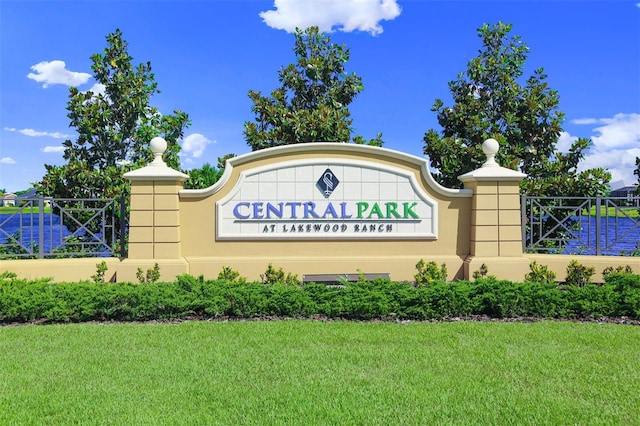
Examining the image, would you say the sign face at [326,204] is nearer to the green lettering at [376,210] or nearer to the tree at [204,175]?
the green lettering at [376,210]

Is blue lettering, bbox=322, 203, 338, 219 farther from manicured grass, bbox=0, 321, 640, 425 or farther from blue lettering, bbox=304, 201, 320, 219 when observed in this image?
manicured grass, bbox=0, 321, 640, 425

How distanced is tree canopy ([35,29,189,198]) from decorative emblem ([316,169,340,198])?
545 cm

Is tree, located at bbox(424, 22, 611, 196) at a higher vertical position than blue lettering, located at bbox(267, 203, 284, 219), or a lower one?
higher

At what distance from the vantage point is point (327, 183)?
9.98 m

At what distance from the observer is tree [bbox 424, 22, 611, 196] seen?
1384cm

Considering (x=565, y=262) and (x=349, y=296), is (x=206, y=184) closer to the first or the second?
(x=349, y=296)

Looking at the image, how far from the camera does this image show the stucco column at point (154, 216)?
9.48 metres

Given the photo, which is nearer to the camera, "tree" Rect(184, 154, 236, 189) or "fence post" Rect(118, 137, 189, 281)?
"fence post" Rect(118, 137, 189, 281)

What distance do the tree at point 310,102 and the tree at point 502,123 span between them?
2.09 metres

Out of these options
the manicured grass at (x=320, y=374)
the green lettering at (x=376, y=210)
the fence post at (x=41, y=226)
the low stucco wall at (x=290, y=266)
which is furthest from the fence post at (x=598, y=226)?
the fence post at (x=41, y=226)

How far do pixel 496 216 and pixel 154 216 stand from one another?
21.6ft

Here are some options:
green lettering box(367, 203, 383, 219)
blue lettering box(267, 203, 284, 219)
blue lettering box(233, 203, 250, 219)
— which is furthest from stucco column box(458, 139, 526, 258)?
blue lettering box(233, 203, 250, 219)

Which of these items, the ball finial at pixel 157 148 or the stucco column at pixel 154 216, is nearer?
the stucco column at pixel 154 216

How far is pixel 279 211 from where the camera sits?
32.6 feet
